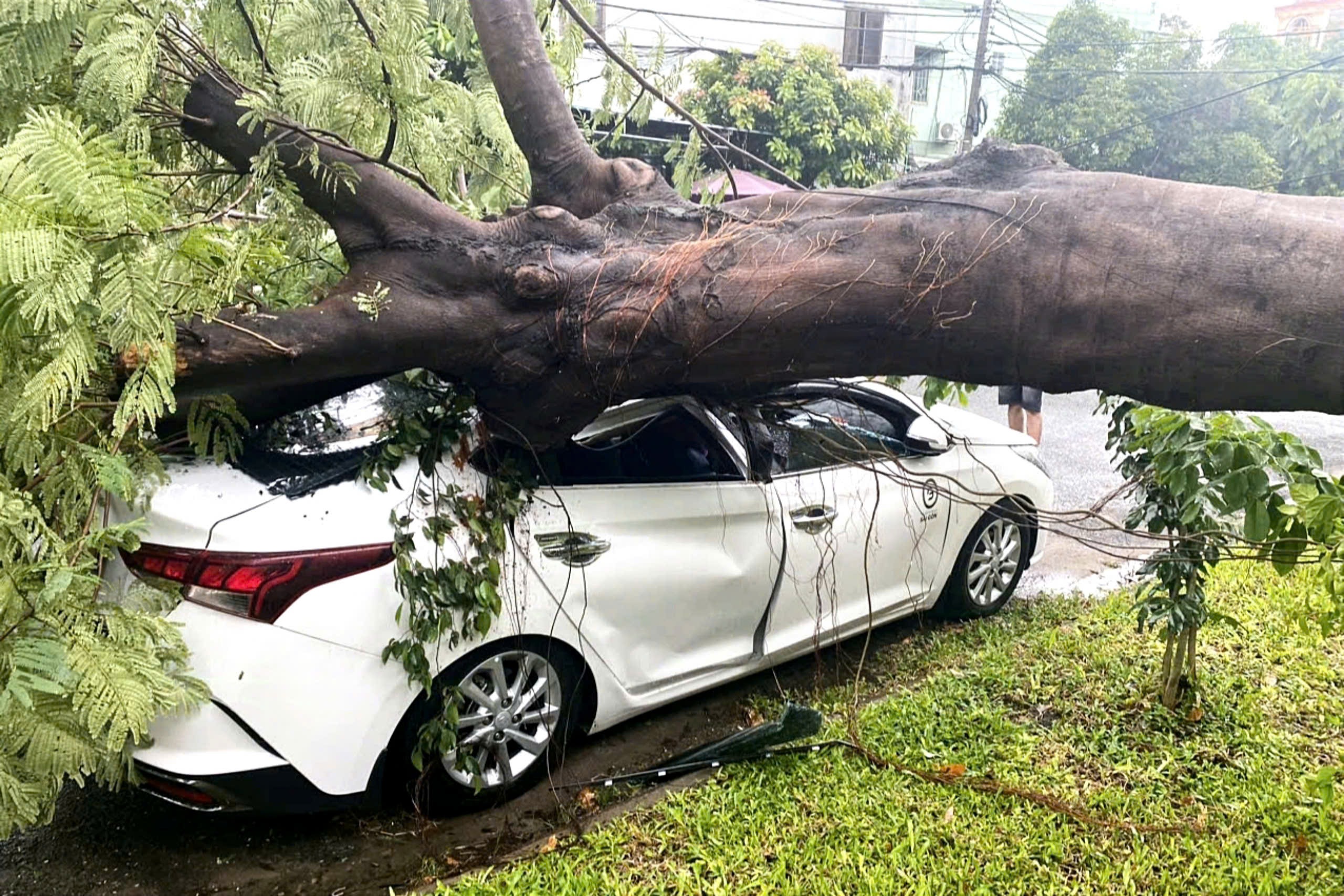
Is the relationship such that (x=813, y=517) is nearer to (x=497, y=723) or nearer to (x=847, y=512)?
(x=847, y=512)

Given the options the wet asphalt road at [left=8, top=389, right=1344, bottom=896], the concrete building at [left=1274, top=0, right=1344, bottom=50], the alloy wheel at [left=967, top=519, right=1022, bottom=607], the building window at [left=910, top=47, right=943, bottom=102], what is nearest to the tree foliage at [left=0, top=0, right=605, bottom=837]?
the wet asphalt road at [left=8, top=389, right=1344, bottom=896]

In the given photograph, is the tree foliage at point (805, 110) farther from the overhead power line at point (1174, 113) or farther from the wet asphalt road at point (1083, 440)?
the overhead power line at point (1174, 113)

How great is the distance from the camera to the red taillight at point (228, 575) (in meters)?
2.74

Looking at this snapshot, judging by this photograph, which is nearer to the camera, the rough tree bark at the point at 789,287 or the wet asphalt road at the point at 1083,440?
the rough tree bark at the point at 789,287

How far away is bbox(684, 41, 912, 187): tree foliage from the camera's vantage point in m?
13.8

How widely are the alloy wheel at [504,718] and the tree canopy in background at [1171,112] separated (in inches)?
682

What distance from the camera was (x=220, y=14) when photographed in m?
2.76

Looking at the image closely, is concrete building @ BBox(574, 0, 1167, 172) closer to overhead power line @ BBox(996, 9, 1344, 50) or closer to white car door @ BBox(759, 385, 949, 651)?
overhead power line @ BBox(996, 9, 1344, 50)

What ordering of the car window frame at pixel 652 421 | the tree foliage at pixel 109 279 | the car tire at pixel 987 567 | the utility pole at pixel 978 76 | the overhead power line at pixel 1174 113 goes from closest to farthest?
the tree foliage at pixel 109 279 → the car window frame at pixel 652 421 → the car tire at pixel 987 567 → the utility pole at pixel 978 76 → the overhead power line at pixel 1174 113

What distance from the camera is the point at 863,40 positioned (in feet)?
66.9

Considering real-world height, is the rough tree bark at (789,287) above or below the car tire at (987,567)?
above

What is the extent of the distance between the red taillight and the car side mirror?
2.98 meters

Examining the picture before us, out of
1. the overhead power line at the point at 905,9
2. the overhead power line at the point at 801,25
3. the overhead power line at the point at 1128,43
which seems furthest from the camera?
the overhead power line at the point at 905,9

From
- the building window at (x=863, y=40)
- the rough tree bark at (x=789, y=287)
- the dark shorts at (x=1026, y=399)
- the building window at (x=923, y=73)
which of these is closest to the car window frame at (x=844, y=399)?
the rough tree bark at (x=789, y=287)
